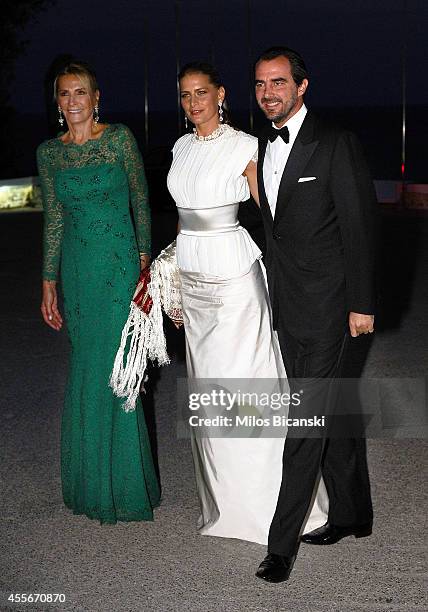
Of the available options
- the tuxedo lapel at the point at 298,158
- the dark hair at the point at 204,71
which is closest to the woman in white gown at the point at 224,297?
the dark hair at the point at 204,71

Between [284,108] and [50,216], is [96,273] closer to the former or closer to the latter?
[50,216]

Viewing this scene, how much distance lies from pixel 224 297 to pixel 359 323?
25.3 inches

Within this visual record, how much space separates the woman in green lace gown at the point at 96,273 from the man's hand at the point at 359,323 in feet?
3.60

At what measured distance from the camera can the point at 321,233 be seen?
3920 mm

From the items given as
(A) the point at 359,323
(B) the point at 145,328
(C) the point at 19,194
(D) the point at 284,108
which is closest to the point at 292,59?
(D) the point at 284,108

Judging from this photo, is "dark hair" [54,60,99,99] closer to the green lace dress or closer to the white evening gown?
the green lace dress

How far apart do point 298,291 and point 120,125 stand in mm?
1127

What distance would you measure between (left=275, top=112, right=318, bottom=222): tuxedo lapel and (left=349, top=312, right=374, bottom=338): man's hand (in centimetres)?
49

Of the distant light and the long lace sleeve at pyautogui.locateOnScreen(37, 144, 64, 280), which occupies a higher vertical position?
the long lace sleeve at pyautogui.locateOnScreen(37, 144, 64, 280)

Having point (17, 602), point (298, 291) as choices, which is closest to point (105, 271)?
point (298, 291)

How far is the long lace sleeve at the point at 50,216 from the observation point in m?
4.61

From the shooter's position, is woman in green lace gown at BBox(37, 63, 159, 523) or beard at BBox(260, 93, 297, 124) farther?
woman in green lace gown at BBox(37, 63, 159, 523)

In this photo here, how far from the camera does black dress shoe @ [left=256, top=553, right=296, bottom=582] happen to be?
13.1 feet

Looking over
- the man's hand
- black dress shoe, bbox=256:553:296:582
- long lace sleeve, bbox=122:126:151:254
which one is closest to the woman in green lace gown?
long lace sleeve, bbox=122:126:151:254
